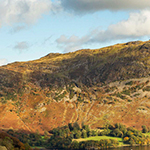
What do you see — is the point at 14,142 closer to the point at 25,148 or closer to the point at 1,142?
the point at 25,148

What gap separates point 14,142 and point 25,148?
299 inches

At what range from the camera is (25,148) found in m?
179

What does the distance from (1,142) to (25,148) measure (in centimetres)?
2729

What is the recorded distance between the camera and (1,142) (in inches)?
6083

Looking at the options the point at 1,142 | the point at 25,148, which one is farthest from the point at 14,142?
the point at 1,142

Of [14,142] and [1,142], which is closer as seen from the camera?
[1,142]

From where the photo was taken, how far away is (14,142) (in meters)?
180

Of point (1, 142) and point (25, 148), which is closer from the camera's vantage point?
point (1, 142)

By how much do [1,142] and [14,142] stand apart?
26053mm
